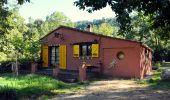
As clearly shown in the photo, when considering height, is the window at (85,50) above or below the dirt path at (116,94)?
above

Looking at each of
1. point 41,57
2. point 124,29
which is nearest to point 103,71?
point 41,57

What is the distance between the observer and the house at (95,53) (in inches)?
907

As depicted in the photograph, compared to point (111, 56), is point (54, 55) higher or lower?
higher

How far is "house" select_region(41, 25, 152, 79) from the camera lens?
75.6 ft

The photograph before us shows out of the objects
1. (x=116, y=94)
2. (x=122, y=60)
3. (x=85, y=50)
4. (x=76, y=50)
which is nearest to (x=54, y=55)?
(x=76, y=50)

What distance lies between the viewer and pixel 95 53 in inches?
982

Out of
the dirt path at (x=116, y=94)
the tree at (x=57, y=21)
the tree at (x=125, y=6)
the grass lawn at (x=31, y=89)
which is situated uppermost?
the tree at (x=57, y=21)

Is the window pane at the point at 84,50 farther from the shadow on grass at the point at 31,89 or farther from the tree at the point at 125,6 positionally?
the tree at the point at 125,6

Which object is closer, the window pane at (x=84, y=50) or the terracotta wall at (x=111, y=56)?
the terracotta wall at (x=111, y=56)

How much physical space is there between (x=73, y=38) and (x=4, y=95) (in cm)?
1384

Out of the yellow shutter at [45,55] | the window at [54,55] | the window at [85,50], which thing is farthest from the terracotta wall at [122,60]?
the yellow shutter at [45,55]

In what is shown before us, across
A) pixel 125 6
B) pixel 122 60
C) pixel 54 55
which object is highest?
pixel 125 6

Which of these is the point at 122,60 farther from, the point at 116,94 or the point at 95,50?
the point at 116,94

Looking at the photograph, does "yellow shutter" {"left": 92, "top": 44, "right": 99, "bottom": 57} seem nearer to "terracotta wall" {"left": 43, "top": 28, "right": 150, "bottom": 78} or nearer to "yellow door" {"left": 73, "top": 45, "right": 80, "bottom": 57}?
"terracotta wall" {"left": 43, "top": 28, "right": 150, "bottom": 78}
